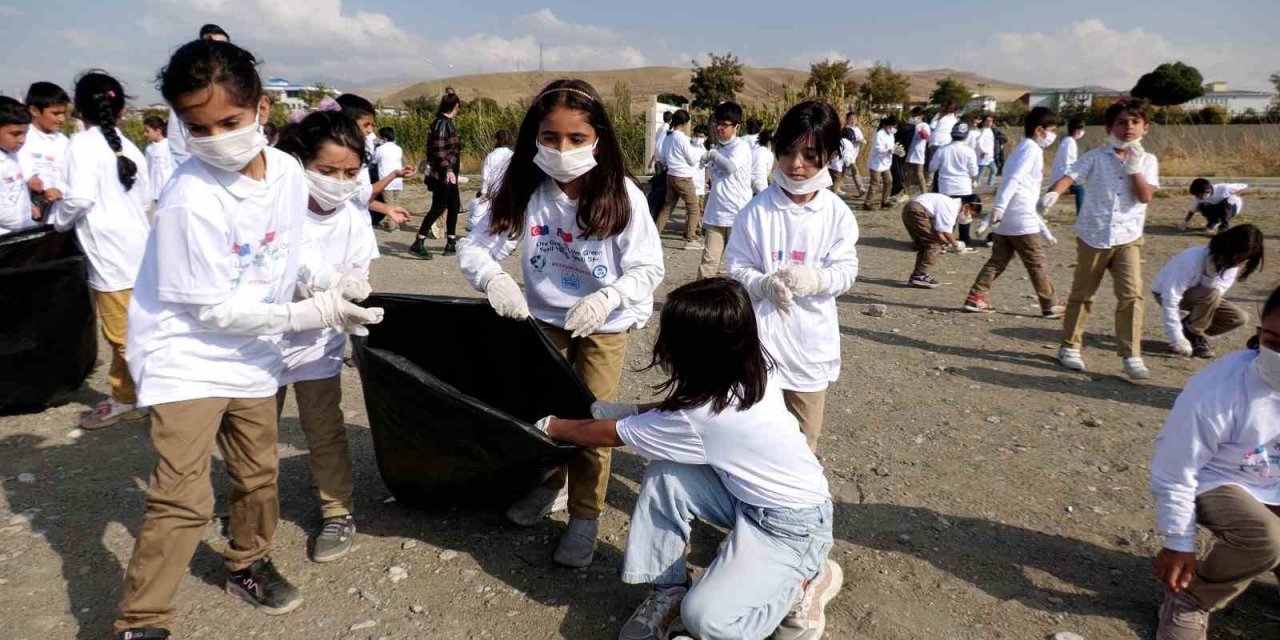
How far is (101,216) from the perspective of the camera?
13.0 feet

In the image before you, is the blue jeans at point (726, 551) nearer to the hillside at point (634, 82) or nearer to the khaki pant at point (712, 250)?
the khaki pant at point (712, 250)

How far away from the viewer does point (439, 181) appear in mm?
9164

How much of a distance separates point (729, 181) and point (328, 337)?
583 cm

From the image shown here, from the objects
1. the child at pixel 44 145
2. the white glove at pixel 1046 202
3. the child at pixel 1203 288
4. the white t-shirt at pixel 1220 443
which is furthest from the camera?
the white glove at pixel 1046 202

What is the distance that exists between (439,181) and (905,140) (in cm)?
917

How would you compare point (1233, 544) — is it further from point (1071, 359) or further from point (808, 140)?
point (1071, 359)

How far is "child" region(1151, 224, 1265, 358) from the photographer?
4855 mm

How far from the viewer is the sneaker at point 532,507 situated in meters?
3.02

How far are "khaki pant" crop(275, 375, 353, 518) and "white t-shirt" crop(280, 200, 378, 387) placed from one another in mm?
62

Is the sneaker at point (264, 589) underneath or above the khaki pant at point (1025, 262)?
underneath

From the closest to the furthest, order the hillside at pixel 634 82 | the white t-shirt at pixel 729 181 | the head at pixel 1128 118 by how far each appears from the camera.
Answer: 1. the head at pixel 1128 118
2. the white t-shirt at pixel 729 181
3. the hillside at pixel 634 82

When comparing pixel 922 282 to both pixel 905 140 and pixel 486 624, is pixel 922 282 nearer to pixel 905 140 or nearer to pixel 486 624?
pixel 486 624

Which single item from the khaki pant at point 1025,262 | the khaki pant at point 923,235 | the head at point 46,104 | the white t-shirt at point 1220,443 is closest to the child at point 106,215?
the head at point 46,104

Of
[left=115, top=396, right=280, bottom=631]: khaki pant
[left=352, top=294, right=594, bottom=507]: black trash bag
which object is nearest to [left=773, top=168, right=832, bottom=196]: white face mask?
[left=352, top=294, right=594, bottom=507]: black trash bag
